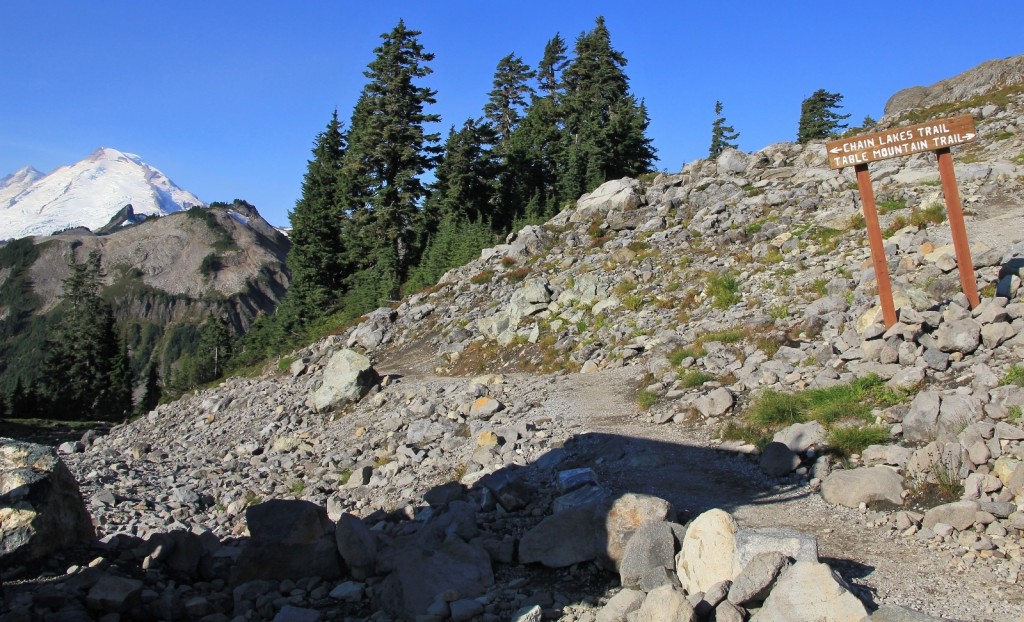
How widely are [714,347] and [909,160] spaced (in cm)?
1650

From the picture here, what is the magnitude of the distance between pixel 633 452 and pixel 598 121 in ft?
111

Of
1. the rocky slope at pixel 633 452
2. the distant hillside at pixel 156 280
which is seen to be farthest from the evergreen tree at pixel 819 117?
the distant hillside at pixel 156 280

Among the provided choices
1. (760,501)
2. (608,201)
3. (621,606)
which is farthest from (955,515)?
(608,201)

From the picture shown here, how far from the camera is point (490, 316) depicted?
934 inches

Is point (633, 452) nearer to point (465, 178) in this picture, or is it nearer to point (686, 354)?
point (686, 354)

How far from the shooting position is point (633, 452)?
35.8 feet

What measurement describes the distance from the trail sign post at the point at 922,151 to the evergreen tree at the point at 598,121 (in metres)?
26.3

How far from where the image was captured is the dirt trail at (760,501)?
567cm

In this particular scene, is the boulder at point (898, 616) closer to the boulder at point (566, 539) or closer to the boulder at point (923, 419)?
the boulder at point (566, 539)

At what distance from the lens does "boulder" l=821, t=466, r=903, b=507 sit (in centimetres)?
767

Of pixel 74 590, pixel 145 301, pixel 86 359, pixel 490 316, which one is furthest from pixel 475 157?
pixel 145 301

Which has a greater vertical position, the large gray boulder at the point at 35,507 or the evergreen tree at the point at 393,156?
the evergreen tree at the point at 393,156

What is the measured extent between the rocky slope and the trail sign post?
68 centimetres

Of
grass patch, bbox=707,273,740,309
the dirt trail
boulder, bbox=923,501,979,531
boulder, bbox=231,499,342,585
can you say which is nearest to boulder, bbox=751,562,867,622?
the dirt trail
